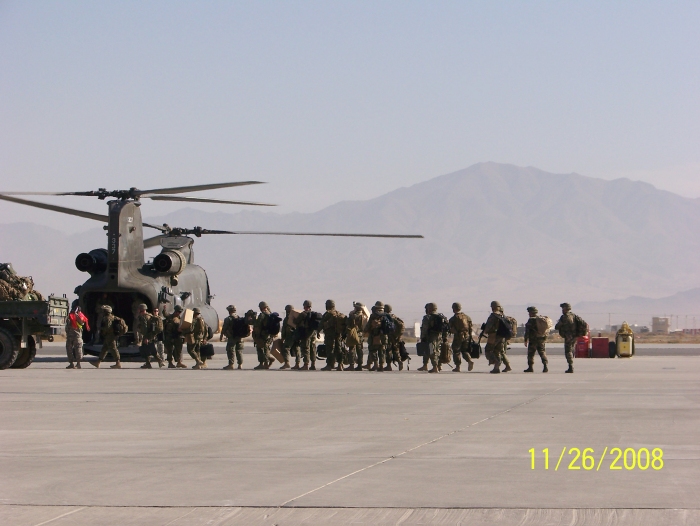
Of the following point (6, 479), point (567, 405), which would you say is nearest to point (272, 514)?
point (6, 479)

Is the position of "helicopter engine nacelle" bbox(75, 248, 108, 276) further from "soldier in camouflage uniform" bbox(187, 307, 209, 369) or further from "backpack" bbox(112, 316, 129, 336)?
"soldier in camouflage uniform" bbox(187, 307, 209, 369)

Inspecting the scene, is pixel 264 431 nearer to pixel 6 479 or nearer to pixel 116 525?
pixel 6 479

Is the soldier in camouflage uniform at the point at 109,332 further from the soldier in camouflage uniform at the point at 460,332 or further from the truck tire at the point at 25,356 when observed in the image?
the soldier in camouflage uniform at the point at 460,332

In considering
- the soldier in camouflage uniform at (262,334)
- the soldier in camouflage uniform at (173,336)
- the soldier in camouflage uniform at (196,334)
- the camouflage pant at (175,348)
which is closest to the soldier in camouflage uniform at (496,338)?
the soldier in camouflage uniform at (262,334)

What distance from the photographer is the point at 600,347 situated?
3753 cm

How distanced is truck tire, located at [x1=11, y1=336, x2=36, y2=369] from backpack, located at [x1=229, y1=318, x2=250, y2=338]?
4.42 metres

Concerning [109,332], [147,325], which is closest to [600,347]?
[147,325]

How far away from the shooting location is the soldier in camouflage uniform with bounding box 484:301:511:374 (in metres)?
24.3

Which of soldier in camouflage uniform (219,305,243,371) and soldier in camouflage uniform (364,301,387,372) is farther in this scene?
soldier in camouflage uniform (219,305,243,371)

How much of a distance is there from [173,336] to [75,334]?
2319 millimetres

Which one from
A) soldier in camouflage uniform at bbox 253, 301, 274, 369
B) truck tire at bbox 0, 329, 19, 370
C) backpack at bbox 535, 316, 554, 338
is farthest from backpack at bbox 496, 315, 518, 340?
truck tire at bbox 0, 329, 19, 370

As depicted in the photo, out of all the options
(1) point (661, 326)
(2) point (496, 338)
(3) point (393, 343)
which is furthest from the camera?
(1) point (661, 326)

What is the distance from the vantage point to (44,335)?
26.0 meters

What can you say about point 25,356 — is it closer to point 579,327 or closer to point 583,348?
point 579,327
